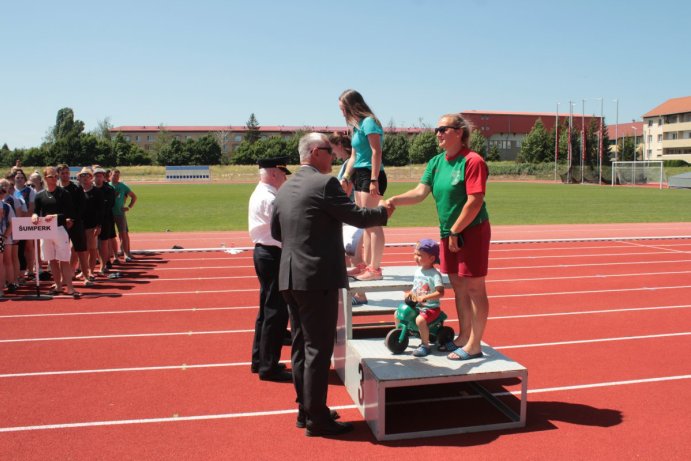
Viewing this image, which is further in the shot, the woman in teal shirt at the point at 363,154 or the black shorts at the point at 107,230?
the black shorts at the point at 107,230

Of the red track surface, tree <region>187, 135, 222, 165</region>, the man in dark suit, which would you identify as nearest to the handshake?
the man in dark suit

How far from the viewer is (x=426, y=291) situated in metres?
4.91

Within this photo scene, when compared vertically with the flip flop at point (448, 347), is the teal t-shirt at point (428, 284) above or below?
above

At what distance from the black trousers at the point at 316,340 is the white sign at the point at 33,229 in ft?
19.7

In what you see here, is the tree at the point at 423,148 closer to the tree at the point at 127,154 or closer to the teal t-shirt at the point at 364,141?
the tree at the point at 127,154

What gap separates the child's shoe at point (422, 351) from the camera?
186 inches

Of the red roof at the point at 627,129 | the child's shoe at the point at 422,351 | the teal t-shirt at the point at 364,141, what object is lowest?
the child's shoe at the point at 422,351

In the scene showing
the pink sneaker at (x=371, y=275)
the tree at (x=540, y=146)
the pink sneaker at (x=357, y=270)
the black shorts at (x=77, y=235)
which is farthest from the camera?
the tree at (x=540, y=146)

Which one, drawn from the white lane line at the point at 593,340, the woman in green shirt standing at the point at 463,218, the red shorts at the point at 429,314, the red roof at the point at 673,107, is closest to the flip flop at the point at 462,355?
the woman in green shirt standing at the point at 463,218

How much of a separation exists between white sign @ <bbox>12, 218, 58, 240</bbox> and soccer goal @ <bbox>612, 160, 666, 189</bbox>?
55.1 metres

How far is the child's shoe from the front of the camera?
4727mm

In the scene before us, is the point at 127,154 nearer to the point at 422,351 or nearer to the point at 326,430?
the point at 422,351

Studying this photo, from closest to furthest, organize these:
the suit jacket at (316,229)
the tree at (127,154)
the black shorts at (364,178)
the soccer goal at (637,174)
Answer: the suit jacket at (316,229)
the black shorts at (364,178)
the soccer goal at (637,174)
the tree at (127,154)

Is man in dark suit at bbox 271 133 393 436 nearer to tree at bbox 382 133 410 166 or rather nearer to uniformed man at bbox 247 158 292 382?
uniformed man at bbox 247 158 292 382
